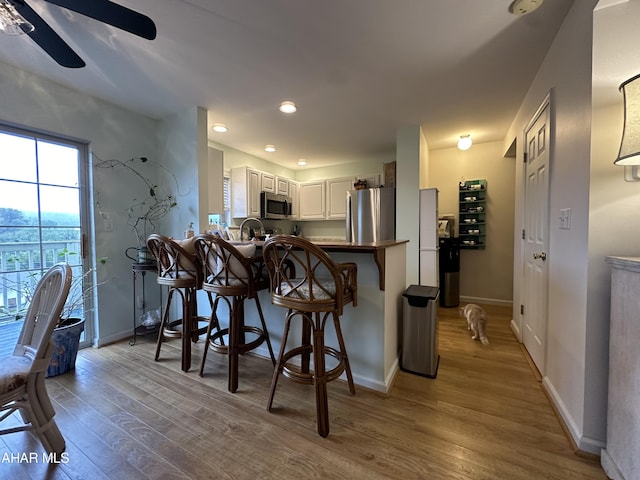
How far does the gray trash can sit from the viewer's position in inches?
77.9

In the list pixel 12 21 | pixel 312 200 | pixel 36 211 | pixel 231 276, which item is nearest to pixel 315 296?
pixel 231 276

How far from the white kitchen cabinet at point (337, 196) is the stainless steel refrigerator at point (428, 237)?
1713mm

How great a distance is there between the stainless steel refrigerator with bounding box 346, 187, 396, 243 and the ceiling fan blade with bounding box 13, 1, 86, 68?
10.1 ft

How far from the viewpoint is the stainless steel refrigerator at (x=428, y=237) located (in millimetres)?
3285

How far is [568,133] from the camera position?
1.55 meters

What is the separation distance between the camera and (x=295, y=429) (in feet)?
4.85

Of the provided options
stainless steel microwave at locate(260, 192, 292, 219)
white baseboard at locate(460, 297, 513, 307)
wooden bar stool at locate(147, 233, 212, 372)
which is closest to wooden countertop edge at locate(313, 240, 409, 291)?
wooden bar stool at locate(147, 233, 212, 372)

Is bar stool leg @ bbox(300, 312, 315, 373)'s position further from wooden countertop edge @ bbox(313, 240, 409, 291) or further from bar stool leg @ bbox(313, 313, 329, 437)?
wooden countertop edge @ bbox(313, 240, 409, 291)

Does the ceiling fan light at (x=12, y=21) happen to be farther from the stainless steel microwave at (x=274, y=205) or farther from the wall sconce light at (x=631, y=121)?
the stainless steel microwave at (x=274, y=205)

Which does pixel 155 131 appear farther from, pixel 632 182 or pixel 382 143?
pixel 632 182

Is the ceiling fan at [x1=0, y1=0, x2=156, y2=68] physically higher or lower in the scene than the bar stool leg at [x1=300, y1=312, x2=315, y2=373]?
higher

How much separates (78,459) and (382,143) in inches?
166

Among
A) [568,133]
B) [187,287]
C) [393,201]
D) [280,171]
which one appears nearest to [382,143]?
[393,201]

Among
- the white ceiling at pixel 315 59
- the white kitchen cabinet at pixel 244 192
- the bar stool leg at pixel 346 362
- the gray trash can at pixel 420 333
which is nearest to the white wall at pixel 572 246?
the white ceiling at pixel 315 59
